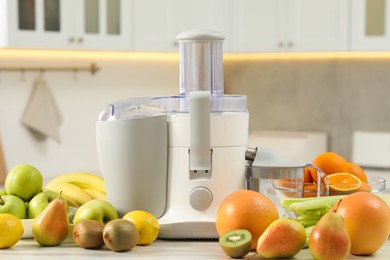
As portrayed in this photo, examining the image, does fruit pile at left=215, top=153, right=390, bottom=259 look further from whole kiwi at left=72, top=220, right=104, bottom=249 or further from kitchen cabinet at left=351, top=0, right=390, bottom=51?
kitchen cabinet at left=351, top=0, right=390, bottom=51

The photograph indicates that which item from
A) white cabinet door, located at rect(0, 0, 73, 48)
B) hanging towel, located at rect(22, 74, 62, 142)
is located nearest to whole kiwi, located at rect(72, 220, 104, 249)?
white cabinet door, located at rect(0, 0, 73, 48)

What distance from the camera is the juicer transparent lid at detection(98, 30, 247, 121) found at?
5.26ft

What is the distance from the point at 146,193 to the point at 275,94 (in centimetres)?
302

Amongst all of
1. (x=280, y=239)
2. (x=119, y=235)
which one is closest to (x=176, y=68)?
(x=119, y=235)

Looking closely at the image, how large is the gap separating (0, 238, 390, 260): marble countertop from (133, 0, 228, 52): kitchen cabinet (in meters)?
2.53

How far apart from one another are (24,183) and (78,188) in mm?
222

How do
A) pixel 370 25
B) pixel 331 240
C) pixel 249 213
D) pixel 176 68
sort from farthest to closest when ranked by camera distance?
pixel 176 68
pixel 370 25
pixel 249 213
pixel 331 240

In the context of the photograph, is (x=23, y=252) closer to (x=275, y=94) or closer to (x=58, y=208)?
(x=58, y=208)

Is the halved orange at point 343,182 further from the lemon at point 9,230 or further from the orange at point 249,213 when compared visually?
the lemon at point 9,230

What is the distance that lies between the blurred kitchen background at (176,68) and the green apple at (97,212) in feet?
6.73

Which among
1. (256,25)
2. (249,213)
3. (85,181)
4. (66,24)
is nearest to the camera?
(249,213)

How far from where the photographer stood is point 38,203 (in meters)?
1.60

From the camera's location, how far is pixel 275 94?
14.9 ft

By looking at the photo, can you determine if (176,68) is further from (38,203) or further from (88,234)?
(88,234)
